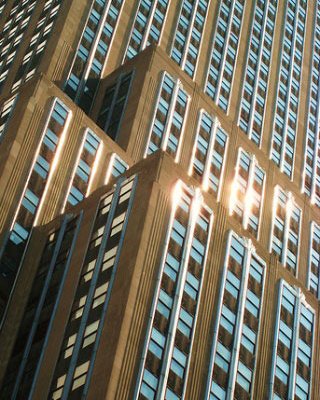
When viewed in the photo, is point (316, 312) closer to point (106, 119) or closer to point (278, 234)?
point (278, 234)

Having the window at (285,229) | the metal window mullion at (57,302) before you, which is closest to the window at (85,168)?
the metal window mullion at (57,302)

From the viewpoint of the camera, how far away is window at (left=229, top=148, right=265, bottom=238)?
120 metres

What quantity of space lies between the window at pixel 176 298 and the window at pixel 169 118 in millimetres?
23722

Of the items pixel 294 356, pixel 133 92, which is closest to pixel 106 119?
pixel 133 92

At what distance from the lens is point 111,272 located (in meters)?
83.9

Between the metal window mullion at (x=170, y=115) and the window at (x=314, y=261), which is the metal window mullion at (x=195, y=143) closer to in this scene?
the metal window mullion at (x=170, y=115)

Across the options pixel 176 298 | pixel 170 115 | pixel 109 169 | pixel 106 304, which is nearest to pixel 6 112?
pixel 109 169

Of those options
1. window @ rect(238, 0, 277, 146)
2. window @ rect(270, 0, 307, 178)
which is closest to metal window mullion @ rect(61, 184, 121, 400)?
window @ rect(238, 0, 277, 146)

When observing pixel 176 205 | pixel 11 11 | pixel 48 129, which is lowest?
pixel 176 205

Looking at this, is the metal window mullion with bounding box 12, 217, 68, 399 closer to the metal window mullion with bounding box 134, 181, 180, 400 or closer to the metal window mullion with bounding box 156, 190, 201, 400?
the metal window mullion with bounding box 134, 181, 180, 400

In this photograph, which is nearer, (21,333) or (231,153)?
(21,333)

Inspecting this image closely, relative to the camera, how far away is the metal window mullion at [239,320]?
84625mm

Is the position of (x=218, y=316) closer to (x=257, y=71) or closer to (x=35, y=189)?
(x=35, y=189)

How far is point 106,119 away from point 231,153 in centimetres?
1474
